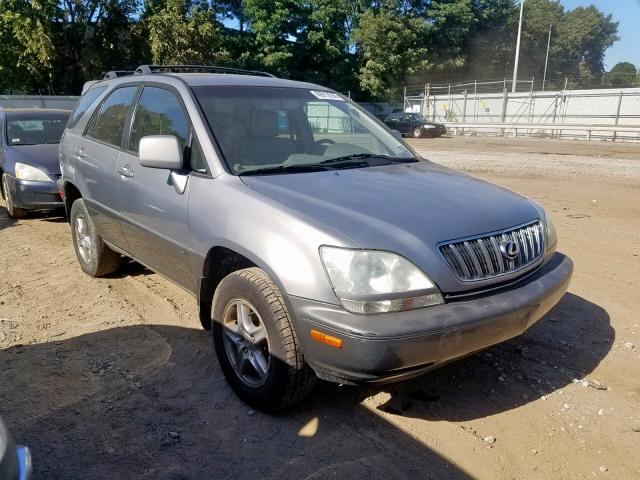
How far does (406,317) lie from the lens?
93.0 inches

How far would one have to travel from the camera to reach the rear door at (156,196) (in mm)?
3338

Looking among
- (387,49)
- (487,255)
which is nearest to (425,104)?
(387,49)

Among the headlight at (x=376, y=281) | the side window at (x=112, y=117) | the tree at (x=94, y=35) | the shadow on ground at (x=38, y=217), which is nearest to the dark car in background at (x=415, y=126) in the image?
the tree at (x=94, y=35)

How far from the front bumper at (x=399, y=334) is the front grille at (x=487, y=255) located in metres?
0.13

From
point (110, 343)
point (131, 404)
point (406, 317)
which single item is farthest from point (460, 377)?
point (110, 343)

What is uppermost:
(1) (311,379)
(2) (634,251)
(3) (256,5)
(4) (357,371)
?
(3) (256,5)

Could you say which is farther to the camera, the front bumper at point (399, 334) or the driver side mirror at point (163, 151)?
the driver side mirror at point (163, 151)

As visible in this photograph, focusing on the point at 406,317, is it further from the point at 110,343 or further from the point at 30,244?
the point at 30,244

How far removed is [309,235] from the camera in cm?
248

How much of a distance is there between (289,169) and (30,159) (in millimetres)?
5589

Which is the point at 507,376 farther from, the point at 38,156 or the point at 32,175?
the point at 38,156

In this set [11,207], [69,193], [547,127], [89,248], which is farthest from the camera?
[547,127]

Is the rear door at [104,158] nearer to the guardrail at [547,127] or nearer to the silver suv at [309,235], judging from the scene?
the silver suv at [309,235]

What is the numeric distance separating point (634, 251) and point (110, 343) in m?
5.20
